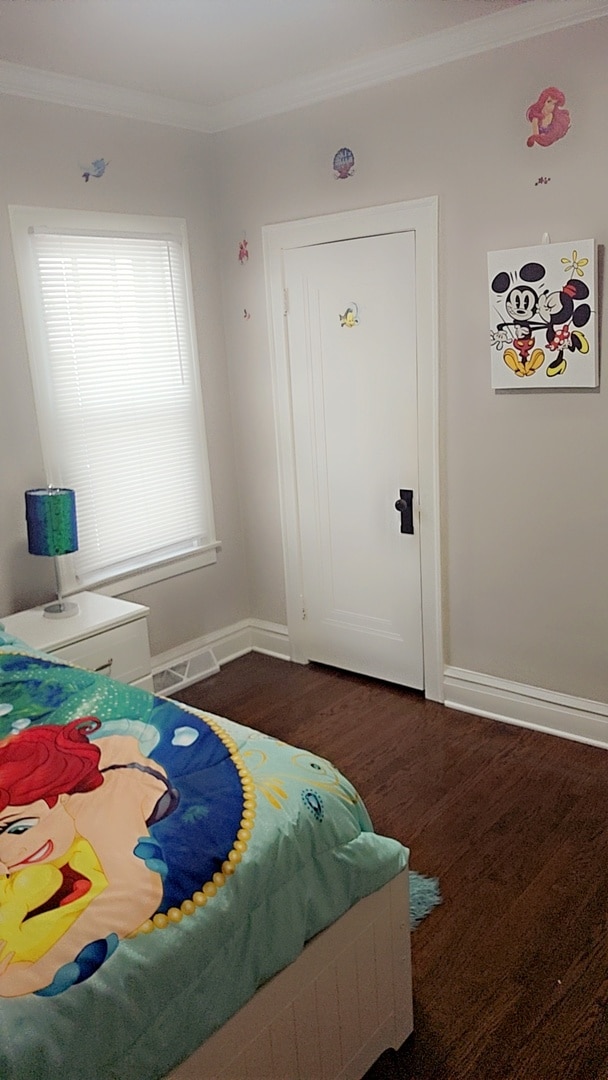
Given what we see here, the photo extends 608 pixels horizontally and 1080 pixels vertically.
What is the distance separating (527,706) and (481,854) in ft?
2.82

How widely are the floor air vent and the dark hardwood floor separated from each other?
2.3 inches

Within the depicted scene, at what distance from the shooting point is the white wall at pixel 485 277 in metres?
2.78

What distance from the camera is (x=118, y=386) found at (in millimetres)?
3496

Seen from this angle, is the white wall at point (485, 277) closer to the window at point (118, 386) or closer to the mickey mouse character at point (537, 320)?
the mickey mouse character at point (537, 320)

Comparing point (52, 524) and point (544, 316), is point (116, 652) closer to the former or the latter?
point (52, 524)

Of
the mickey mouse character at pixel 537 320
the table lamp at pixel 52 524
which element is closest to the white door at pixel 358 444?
the mickey mouse character at pixel 537 320

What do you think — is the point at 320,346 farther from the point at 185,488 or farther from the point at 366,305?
the point at 185,488

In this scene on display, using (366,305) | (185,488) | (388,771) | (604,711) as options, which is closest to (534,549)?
(604,711)

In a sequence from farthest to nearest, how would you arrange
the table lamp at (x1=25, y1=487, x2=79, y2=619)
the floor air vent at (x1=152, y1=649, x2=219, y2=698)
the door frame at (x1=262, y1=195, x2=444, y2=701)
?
the floor air vent at (x1=152, y1=649, x2=219, y2=698) → the door frame at (x1=262, y1=195, x2=444, y2=701) → the table lamp at (x1=25, y1=487, x2=79, y2=619)

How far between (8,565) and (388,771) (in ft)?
5.39

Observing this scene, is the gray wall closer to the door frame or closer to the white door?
the door frame

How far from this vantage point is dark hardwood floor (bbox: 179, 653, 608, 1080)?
1911 mm

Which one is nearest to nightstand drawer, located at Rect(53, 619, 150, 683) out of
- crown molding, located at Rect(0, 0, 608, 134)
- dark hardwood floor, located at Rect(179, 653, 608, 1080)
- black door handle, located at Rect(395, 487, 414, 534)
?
dark hardwood floor, located at Rect(179, 653, 608, 1080)

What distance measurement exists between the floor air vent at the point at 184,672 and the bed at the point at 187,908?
1.71 metres
